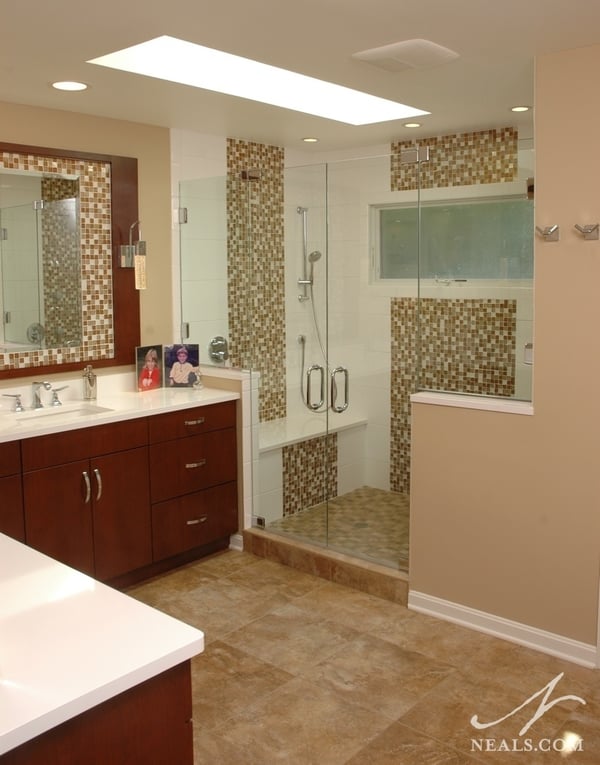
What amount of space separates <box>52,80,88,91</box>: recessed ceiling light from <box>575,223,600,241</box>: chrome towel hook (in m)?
2.13

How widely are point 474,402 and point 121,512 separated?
5.67 feet

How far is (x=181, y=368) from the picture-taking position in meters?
4.42

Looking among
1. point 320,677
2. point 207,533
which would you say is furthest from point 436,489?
point 207,533

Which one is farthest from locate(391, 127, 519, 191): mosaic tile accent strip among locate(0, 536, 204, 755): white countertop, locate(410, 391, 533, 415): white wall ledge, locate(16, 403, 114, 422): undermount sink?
locate(0, 536, 204, 755): white countertop

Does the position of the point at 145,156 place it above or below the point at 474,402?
above

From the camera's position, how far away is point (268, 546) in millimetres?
4238

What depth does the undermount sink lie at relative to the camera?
3715 mm

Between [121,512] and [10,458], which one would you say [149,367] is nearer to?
[121,512]

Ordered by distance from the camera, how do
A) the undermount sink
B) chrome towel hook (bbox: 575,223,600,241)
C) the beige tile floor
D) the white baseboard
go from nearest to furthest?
1. the beige tile floor
2. chrome towel hook (bbox: 575,223,600,241)
3. the white baseboard
4. the undermount sink

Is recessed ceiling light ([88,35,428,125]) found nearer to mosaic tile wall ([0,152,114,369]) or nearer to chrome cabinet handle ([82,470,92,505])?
mosaic tile wall ([0,152,114,369])

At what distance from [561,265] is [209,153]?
235 centimetres

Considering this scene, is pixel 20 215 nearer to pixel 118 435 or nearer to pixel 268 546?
pixel 118 435

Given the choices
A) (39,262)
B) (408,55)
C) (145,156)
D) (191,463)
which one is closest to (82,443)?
(191,463)

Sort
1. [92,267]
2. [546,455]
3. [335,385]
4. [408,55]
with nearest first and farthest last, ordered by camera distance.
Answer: [408,55], [546,455], [92,267], [335,385]
